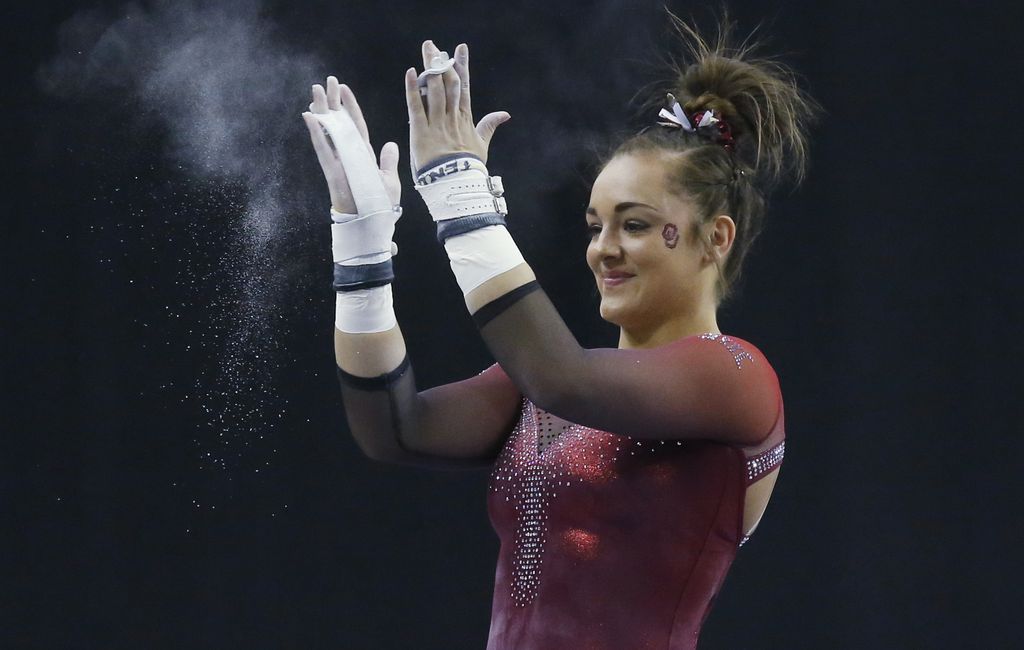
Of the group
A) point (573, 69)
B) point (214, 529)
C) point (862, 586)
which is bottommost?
point (862, 586)

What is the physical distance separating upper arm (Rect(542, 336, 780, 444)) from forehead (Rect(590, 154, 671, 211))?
7.2 inches

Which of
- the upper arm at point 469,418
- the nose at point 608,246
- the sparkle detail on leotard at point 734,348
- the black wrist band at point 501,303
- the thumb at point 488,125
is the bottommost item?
the upper arm at point 469,418

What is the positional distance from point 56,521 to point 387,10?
1.11 m

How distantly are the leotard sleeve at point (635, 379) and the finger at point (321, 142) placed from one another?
247mm

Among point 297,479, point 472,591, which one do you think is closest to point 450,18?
point 297,479

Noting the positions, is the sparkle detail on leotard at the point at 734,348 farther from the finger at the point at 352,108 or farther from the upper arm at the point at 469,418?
the finger at the point at 352,108

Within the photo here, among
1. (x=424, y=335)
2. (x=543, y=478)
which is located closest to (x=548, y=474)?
(x=543, y=478)

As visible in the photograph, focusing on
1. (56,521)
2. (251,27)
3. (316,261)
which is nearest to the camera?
(251,27)

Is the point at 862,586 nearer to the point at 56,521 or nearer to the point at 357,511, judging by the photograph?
the point at 357,511

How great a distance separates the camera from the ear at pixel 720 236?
147cm

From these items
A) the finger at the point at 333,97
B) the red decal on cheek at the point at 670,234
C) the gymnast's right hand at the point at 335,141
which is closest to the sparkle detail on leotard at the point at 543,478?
the red decal on cheek at the point at 670,234

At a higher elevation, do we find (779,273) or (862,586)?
(779,273)

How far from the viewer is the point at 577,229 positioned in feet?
7.97

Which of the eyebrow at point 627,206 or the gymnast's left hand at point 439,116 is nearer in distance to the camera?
the gymnast's left hand at point 439,116
